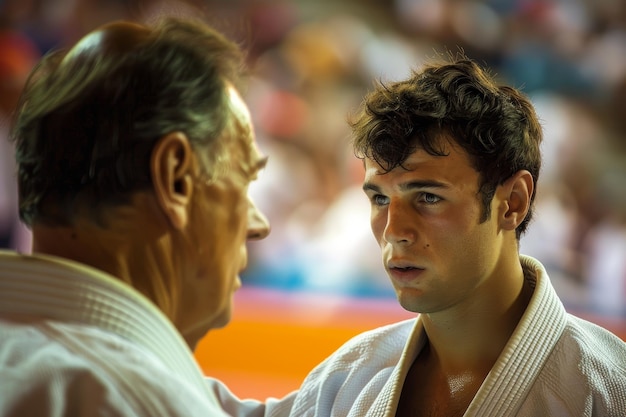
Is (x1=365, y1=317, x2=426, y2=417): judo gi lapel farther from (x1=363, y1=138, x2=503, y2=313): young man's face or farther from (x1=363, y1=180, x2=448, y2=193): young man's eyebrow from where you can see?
(x1=363, y1=180, x2=448, y2=193): young man's eyebrow

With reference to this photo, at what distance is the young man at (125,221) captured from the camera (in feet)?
2.96

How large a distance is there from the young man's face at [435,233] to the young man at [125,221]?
478 mm

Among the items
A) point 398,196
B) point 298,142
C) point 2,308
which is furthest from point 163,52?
point 298,142

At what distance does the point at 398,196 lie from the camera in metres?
1.64

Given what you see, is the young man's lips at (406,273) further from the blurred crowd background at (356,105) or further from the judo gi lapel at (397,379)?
the blurred crowd background at (356,105)

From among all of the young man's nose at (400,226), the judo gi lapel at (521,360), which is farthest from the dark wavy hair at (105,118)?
the judo gi lapel at (521,360)

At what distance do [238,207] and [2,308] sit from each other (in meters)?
0.35

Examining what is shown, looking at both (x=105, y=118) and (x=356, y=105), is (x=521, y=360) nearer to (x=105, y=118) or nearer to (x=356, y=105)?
(x=105, y=118)

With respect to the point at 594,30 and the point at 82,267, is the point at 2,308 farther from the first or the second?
the point at 594,30

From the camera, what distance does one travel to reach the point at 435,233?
1.61 m

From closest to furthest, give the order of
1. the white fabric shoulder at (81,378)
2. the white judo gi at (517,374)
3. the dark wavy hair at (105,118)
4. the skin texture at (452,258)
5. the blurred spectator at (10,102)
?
the white fabric shoulder at (81,378), the dark wavy hair at (105,118), the white judo gi at (517,374), the skin texture at (452,258), the blurred spectator at (10,102)

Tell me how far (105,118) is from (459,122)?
0.79 metres

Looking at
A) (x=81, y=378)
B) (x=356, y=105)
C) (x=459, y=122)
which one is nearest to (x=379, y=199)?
(x=459, y=122)

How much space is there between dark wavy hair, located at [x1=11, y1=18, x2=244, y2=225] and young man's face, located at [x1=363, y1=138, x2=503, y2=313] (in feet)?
1.95
